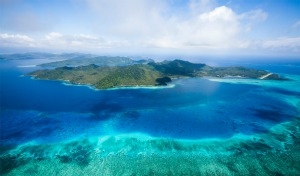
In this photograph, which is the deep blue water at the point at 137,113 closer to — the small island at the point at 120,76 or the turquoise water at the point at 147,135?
the turquoise water at the point at 147,135

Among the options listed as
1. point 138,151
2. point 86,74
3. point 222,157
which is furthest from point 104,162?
point 86,74

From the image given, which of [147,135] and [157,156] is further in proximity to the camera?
[147,135]

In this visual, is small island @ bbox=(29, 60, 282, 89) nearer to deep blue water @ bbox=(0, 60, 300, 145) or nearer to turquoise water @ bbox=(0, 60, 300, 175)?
deep blue water @ bbox=(0, 60, 300, 145)

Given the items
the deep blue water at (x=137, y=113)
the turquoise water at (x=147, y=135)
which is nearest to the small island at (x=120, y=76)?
the deep blue water at (x=137, y=113)

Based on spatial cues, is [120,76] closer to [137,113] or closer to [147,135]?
[137,113]

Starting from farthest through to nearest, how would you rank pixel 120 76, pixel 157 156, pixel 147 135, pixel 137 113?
pixel 120 76, pixel 137 113, pixel 147 135, pixel 157 156

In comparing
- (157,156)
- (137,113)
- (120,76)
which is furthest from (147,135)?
(120,76)

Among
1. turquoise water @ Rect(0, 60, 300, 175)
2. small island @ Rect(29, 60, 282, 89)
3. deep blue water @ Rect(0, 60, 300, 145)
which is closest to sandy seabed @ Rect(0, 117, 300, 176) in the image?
turquoise water @ Rect(0, 60, 300, 175)

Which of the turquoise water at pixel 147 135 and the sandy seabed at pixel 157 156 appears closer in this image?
the sandy seabed at pixel 157 156
